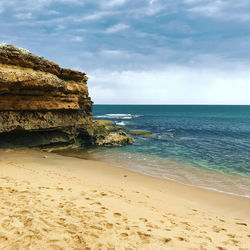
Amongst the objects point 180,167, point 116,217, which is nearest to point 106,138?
point 180,167

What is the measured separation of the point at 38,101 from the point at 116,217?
13.0 meters

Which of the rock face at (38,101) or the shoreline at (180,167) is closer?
the shoreline at (180,167)

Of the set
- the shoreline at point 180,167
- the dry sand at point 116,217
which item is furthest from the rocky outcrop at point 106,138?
the dry sand at point 116,217

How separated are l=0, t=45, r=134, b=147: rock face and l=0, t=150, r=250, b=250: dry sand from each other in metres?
6.38

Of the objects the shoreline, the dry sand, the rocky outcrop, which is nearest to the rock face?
the rocky outcrop

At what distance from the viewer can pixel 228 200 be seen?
8.53m

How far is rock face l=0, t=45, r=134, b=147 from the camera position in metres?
13.0

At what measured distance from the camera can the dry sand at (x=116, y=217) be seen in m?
3.79

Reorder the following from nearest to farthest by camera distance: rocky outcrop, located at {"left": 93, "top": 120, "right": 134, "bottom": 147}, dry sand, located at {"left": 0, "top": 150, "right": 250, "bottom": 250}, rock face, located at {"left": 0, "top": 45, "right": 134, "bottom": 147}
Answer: dry sand, located at {"left": 0, "top": 150, "right": 250, "bottom": 250}
rock face, located at {"left": 0, "top": 45, "right": 134, "bottom": 147}
rocky outcrop, located at {"left": 93, "top": 120, "right": 134, "bottom": 147}

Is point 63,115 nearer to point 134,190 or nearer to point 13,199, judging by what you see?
point 134,190

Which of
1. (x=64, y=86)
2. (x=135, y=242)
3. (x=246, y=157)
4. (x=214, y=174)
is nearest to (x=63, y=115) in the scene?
(x=64, y=86)

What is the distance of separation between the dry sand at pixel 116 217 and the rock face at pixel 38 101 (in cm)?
638

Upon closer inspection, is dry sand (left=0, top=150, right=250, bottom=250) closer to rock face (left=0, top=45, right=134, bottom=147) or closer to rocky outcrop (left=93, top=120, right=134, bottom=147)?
rock face (left=0, top=45, right=134, bottom=147)

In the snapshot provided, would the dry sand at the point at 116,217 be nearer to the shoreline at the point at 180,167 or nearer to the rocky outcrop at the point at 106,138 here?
the shoreline at the point at 180,167
